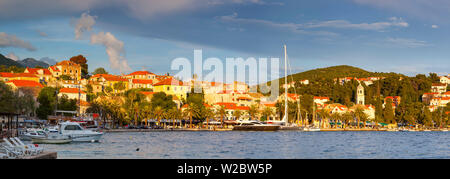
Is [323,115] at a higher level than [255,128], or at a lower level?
higher

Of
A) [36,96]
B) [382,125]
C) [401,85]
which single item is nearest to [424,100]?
[401,85]

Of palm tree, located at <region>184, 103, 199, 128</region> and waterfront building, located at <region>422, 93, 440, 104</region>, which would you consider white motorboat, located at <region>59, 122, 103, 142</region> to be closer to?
palm tree, located at <region>184, 103, 199, 128</region>

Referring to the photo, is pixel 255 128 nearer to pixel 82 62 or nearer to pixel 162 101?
pixel 162 101

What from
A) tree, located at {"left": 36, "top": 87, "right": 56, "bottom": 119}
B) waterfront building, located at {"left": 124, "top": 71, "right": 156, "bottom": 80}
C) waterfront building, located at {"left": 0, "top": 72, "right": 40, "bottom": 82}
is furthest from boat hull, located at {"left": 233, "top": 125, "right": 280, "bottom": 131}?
waterfront building, located at {"left": 124, "top": 71, "right": 156, "bottom": 80}

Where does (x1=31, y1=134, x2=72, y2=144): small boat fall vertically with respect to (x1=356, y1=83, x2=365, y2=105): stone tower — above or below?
below

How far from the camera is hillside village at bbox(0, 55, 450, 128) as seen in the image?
351 feet

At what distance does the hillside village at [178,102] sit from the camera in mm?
107088

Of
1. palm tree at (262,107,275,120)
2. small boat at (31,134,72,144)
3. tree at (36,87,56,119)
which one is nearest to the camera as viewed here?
small boat at (31,134,72,144)

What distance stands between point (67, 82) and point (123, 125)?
152ft

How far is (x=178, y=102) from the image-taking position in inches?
5349

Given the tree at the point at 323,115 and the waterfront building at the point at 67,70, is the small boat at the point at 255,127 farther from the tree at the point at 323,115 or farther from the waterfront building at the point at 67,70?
the waterfront building at the point at 67,70

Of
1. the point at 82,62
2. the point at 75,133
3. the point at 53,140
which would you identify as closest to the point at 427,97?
the point at 82,62

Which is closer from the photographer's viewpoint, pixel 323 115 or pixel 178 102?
pixel 323 115
